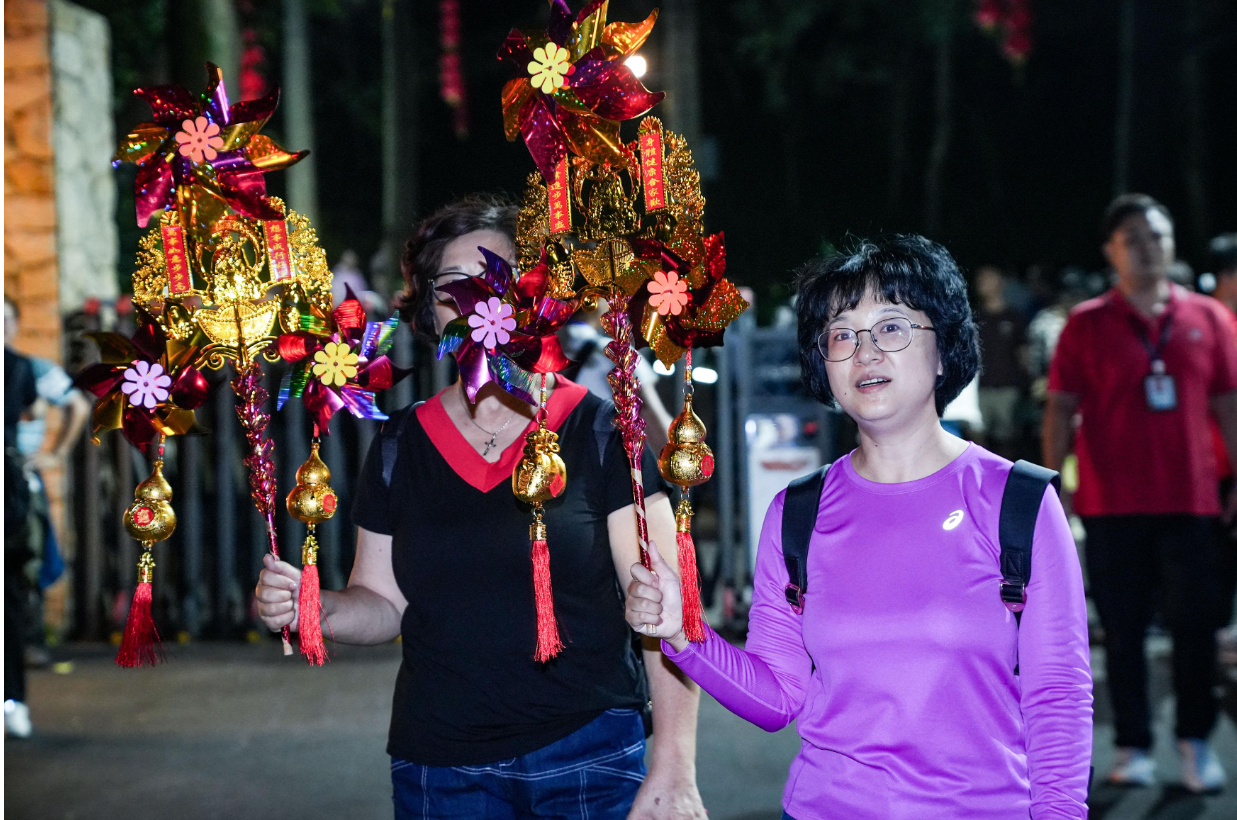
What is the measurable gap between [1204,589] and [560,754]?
9.94 feet

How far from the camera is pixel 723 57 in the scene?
2880cm

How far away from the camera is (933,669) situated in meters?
1.85

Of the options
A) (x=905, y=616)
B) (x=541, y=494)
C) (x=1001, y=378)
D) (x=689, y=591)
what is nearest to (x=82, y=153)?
(x=541, y=494)

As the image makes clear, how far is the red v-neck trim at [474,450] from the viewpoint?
2205mm

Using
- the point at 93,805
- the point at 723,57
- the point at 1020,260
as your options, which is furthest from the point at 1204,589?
the point at 723,57

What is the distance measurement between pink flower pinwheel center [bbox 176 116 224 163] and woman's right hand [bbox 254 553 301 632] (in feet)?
2.42

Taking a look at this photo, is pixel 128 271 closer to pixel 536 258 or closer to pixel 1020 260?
pixel 536 258

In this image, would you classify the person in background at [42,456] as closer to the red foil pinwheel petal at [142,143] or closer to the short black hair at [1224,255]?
the red foil pinwheel petal at [142,143]

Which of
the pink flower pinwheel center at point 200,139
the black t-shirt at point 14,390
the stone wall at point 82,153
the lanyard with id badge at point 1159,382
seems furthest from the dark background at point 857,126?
the pink flower pinwheel center at point 200,139

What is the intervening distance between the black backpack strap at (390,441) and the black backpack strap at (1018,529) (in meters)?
1.14

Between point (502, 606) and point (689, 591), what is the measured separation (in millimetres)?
358

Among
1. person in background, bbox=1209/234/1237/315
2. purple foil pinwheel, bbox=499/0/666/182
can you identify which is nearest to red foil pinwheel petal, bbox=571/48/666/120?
purple foil pinwheel, bbox=499/0/666/182

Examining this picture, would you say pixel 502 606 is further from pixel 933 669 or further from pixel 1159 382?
pixel 1159 382

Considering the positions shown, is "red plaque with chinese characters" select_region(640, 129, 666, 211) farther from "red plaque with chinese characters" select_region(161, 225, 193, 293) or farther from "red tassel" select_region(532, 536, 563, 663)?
"red plaque with chinese characters" select_region(161, 225, 193, 293)
